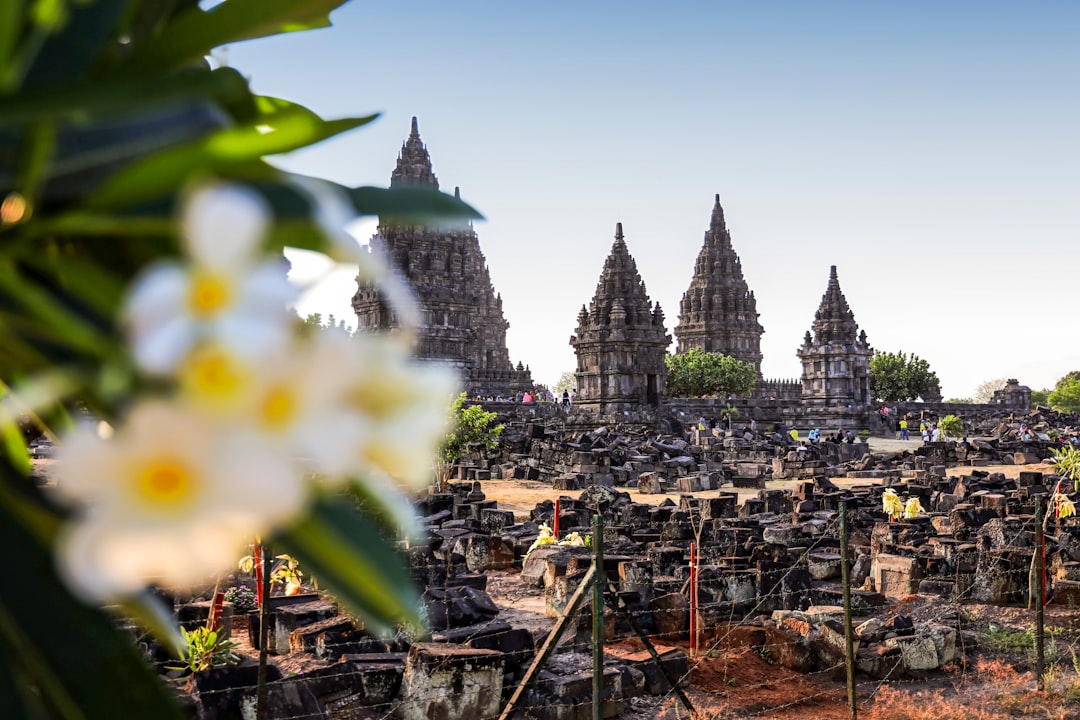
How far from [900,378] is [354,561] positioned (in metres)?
55.0

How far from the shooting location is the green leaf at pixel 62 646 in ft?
1.42

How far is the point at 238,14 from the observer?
54 centimetres

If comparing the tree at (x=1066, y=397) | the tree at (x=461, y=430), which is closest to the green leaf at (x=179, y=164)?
the tree at (x=461, y=430)

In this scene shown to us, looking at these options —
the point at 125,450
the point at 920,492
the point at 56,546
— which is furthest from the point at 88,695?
the point at 920,492

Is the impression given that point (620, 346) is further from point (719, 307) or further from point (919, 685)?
point (719, 307)

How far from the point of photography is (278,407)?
13.7 inches

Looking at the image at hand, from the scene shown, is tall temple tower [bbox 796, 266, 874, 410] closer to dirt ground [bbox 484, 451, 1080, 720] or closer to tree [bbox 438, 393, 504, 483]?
tree [bbox 438, 393, 504, 483]

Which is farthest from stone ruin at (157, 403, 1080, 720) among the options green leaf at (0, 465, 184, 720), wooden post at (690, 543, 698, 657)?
green leaf at (0, 465, 184, 720)

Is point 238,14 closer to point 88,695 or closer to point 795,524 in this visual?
point 88,695

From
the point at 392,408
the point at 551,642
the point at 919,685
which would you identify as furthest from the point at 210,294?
the point at 919,685

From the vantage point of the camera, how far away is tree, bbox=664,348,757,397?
44719 millimetres

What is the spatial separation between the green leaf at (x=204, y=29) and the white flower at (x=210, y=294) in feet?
0.74

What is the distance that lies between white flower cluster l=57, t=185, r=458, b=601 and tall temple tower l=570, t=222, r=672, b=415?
29.2m

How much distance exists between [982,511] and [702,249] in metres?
45.2
